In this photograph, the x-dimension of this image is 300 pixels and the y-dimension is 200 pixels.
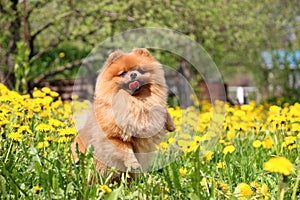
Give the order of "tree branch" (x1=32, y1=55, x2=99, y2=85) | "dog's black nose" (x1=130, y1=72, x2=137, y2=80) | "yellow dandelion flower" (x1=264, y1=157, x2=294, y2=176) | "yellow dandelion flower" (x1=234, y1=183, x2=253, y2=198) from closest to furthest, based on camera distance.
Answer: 1. "yellow dandelion flower" (x1=264, y1=157, x2=294, y2=176)
2. "yellow dandelion flower" (x1=234, y1=183, x2=253, y2=198)
3. "dog's black nose" (x1=130, y1=72, x2=137, y2=80)
4. "tree branch" (x1=32, y1=55, x2=99, y2=85)

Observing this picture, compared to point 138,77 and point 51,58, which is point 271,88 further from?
point 138,77

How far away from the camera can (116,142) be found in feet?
8.65

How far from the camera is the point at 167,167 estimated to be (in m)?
2.41

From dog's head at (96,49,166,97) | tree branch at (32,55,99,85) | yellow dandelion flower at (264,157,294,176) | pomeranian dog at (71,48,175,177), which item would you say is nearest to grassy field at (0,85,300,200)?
yellow dandelion flower at (264,157,294,176)

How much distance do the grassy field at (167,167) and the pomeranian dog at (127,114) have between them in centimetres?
11

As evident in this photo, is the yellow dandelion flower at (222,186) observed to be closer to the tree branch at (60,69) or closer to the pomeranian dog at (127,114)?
the pomeranian dog at (127,114)

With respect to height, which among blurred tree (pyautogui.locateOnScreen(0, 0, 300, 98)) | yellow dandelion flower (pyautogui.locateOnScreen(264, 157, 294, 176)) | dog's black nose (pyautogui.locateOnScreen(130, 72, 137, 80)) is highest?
blurred tree (pyautogui.locateOnScreen(0, 0, 300, 98))

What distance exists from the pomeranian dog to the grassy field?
0.35 feet

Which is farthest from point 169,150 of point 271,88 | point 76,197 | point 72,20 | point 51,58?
point 271,88

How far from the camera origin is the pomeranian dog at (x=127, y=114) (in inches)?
104

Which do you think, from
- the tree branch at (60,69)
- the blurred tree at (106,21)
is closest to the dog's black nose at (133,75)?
the blurred tree at (106,21)

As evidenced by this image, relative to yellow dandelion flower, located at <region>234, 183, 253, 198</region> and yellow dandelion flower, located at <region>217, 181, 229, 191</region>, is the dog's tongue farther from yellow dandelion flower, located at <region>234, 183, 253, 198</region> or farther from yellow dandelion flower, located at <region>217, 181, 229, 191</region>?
yellow dandelion flower, located at <region>234, 183, 253, 198</region>

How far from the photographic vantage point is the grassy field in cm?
204

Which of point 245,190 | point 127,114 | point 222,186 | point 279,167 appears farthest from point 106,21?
point 279,167
